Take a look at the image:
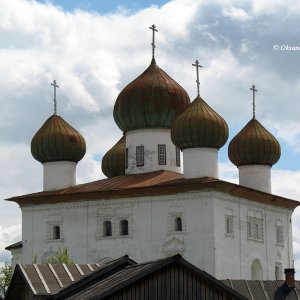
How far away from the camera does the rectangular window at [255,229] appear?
4366cm

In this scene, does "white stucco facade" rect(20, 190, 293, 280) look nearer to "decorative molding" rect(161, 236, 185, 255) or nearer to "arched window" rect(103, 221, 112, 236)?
"decorative molding" rect(161, 236, 185, 255)

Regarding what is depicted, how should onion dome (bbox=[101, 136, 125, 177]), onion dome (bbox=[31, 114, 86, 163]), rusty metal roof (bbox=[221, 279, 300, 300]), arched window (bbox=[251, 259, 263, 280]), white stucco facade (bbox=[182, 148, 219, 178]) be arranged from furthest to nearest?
onion dome (bbox=[101, 136, 125, 177]) < onion dome (bbox=[31, 114, 86, 163]) < arched window (bbox=[251, 259, 263, 280]) < white stucco facade (bbox=[182, 148, 219, 178]) < rusty metal roof (bbox=[221, 279, 300, 300])

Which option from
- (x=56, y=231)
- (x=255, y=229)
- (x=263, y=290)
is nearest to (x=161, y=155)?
(x=255, y=229)

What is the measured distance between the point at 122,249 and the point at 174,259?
60.6 feet

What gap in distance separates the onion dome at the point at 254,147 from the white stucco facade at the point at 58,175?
254 inches

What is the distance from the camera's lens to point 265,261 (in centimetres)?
4428

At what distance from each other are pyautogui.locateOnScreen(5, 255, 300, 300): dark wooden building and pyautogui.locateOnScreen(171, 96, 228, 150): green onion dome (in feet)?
50.1

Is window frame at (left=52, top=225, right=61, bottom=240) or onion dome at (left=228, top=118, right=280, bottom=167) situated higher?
onion dome at (left=228, top=118, right=280, bottom=167)

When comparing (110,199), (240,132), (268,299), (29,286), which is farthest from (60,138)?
(29,286)

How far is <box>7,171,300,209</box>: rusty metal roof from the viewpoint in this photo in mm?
41594

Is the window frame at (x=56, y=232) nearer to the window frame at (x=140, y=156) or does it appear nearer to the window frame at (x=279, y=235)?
the window frame at (x=140, y=156)

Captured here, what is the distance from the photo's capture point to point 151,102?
148ft

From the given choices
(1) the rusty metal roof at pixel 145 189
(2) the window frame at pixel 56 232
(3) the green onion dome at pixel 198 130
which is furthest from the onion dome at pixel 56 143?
(3) the green onion dome at pixel 198 130

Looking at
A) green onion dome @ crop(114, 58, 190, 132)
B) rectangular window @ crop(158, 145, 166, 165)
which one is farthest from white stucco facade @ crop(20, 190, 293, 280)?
green onion dome @ crop(114, 58, 190, 132)
